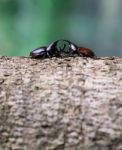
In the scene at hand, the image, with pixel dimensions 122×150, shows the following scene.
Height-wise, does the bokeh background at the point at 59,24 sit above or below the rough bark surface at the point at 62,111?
above

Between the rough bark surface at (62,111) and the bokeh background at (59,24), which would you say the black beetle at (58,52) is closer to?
the rough bark surface at (62,111)

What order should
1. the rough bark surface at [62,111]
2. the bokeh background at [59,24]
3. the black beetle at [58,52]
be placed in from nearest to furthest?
the rough bark surface at [62,111]
the black beetle at [58,52]
the bokeh background at [59,24]

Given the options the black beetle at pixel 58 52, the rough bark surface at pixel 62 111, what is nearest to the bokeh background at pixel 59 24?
the black beetle at pixel 58 52

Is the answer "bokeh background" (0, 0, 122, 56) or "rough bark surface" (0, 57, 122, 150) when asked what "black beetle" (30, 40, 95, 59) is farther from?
"bokeh background" (0, 0, 122, 56)

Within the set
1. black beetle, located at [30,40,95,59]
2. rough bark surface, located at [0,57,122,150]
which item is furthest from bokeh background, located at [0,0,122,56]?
rough bark surface, located at [0,57,122,150]

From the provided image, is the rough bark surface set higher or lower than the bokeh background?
lower

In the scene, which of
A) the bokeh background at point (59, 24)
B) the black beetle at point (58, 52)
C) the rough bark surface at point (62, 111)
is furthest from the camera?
the bokeh background at point (59, 24)

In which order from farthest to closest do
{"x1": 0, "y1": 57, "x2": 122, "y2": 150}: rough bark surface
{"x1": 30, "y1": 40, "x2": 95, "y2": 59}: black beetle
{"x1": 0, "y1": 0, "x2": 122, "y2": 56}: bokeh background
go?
{"x1": 0, "y1": 0, "x2": 122, "y2": 56}: bokeh background < {"x1": 30, "y1": 40, "x2": 95, "y2": 59}: black beetle < {"x1": 0, "y1": 57, "x2": 122, "y2": 150}: rough bark surface

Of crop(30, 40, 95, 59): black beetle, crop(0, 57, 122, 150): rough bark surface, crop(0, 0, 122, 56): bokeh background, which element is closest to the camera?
crop(0, 57, 122, 150): rough bark surface

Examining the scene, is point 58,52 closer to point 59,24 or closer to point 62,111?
point 62,111
